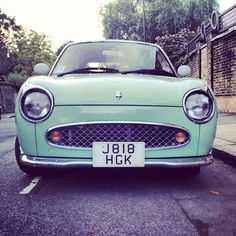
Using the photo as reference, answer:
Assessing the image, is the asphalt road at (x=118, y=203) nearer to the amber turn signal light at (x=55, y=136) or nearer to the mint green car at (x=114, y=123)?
the mint green car at (x=114, y=123)

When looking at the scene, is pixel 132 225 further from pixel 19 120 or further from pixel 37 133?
pixel 19 120

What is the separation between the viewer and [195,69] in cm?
1630

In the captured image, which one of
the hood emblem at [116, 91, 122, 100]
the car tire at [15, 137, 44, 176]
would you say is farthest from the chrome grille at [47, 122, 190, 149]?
the car tire at [15, 137, 44, 176]

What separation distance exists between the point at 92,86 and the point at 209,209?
1317 mm

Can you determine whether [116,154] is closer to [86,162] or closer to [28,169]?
[86,162]

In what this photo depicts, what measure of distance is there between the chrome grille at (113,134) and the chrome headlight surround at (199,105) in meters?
0.17

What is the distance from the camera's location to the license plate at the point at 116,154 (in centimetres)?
286

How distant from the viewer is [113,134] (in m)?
2.90

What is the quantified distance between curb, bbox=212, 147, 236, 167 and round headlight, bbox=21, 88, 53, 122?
7.53 feet

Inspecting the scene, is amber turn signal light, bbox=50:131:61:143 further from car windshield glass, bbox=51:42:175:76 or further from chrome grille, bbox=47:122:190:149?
car windshield glass, bbox=51:42:175:76

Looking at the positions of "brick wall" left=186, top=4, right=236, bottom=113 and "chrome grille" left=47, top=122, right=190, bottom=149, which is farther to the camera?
"brick wall" left=186, top=4, right=236, bottom=113

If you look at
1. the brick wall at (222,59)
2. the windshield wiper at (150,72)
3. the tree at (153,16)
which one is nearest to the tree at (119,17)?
the tree at (153,16)

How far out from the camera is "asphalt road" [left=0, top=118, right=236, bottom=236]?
7.45 feet

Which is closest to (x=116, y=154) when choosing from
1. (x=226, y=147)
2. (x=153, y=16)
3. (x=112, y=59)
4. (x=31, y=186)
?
(x=31, y=186)
